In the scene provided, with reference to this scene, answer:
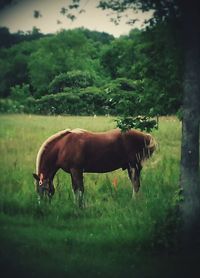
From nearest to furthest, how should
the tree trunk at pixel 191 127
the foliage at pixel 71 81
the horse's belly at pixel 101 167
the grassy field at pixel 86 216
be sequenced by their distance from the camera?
the grassy field at pixel 86 216, the tree trunk at pixel 191 127, the horse's belly at pixel 101 167, the foliage at pixel 71 81

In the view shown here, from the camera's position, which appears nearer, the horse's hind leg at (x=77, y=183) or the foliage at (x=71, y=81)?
the horse's hind leg at (x=77, y=183)

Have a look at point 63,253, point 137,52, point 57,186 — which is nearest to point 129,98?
point 137,52

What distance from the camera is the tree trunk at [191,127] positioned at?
7805mm

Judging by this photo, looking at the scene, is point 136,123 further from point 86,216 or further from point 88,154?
point 86,216

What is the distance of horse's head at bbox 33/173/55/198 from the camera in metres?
8.70

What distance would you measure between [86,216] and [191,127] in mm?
2348

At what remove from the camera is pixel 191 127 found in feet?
25.6

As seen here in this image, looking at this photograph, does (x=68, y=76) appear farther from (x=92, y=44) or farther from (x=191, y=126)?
(x=191, y=126)

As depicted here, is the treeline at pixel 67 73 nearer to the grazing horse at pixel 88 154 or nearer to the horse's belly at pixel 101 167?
the grazing horse at pixel 88 154

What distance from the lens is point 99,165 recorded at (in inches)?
355

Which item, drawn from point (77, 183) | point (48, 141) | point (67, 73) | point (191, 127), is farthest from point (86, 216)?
point (67, 73)

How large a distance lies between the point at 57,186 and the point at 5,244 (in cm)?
146

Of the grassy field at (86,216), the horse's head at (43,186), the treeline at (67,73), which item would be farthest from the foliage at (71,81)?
the horse's head at (43,186)

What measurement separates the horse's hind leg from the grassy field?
0.10 m
